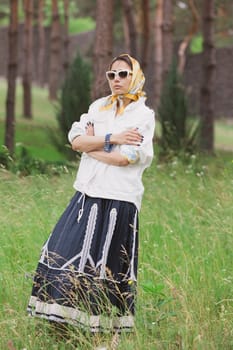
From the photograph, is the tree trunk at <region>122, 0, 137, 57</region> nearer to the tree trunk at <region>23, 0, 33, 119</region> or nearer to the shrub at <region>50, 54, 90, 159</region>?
the tree trunk at <region>23, 0, 33, 119</region>

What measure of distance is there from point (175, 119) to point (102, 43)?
2136mm

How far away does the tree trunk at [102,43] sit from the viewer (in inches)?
503

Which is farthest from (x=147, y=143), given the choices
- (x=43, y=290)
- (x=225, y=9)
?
(x=225, y=9)

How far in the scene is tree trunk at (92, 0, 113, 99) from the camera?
12766 millimetres

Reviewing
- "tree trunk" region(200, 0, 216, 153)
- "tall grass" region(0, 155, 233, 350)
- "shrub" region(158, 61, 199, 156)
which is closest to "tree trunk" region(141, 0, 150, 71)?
"tree trunk" region(200, 0, 216, 153)

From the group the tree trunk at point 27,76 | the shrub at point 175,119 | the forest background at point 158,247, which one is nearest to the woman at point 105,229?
the forest background at point 158,247

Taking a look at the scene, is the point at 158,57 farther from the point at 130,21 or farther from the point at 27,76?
the point at 130,21

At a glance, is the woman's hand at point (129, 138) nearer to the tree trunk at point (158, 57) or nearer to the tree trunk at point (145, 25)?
the tree trunk at point (145, 25)

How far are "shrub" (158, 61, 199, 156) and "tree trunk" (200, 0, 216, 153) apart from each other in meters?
1.55

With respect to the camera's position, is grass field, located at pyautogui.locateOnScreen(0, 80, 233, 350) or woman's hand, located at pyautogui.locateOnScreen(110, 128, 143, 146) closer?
grass field, located at pyautogui.locateOnScreen(0, 80, 233, 350)

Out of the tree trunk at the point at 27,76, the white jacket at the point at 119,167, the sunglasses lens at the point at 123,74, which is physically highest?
the sunglasses lens at the point at 123,74

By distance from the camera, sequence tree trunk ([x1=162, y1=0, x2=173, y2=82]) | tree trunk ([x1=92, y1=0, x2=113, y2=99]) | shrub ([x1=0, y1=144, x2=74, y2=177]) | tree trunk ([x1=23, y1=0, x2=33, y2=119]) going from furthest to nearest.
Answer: tree trunk ([x1=23, y1=0, x2=33, y2=119])
tree trunk ([x1=162, y1=0, x2=173, y2=82])
tree trunk ([x1=92, y1=0, x2=113, y2=99])
shrub ([x1=0, y1=144, x2=74, y2=177])

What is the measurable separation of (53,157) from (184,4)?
24.4 metres

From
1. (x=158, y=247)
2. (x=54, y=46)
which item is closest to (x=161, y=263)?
(x=158, y=247)
